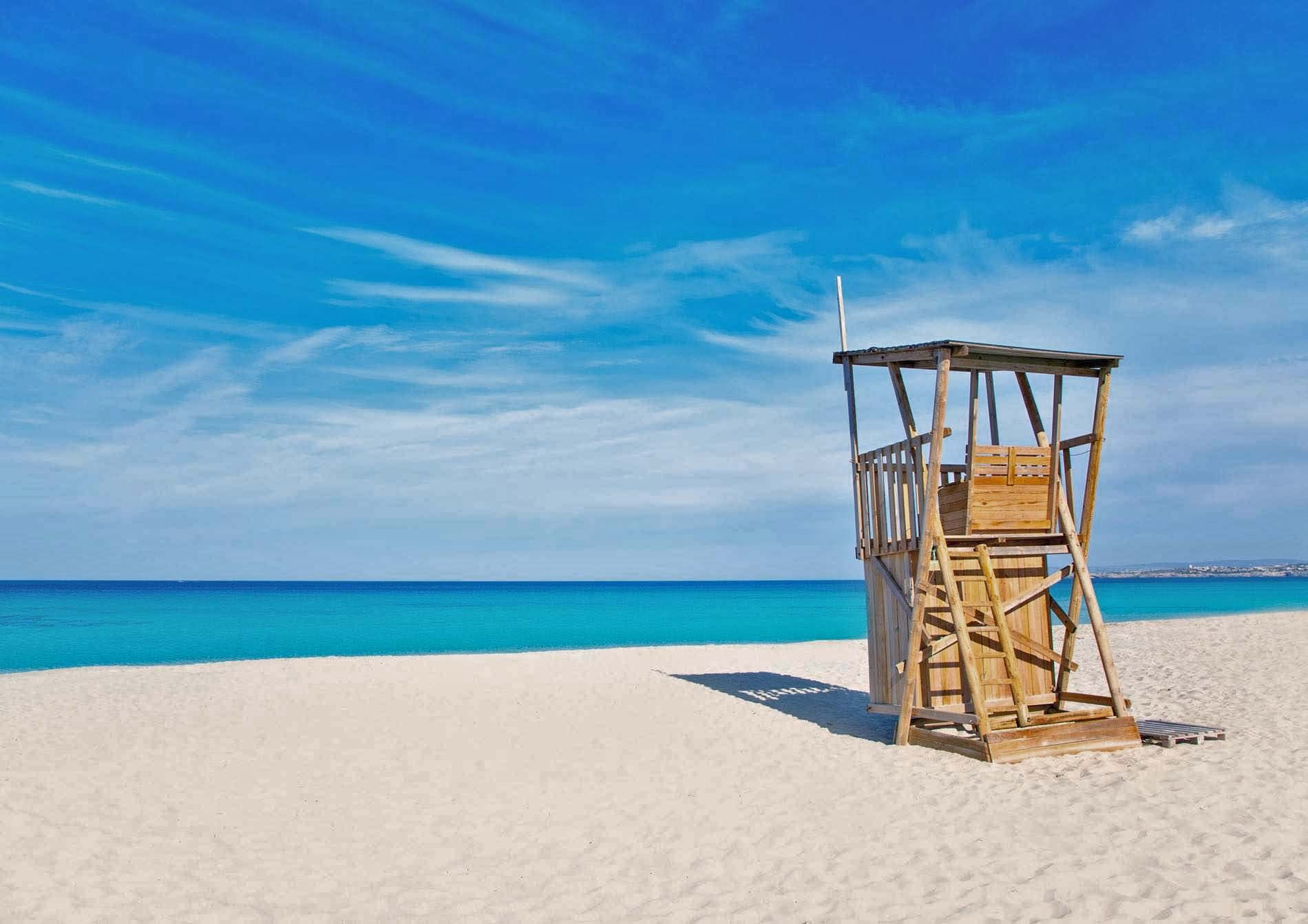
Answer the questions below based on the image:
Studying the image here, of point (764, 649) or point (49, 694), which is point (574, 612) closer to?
point (764, 649)

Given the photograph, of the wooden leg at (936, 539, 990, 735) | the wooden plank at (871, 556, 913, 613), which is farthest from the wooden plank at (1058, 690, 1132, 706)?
the wooden plank at (871, 556, 913, 613)

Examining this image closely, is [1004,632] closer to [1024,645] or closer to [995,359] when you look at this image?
[1024,645]

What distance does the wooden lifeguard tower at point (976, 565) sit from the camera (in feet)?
30.6

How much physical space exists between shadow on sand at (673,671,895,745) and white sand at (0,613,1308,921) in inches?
4.9

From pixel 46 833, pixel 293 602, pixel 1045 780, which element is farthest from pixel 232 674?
pixel 293 602

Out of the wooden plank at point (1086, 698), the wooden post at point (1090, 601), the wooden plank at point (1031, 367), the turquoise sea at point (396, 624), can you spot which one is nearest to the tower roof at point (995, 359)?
the wooden plank at point (1031, 367)

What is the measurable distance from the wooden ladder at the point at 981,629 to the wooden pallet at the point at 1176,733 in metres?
1.17

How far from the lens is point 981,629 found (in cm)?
1005

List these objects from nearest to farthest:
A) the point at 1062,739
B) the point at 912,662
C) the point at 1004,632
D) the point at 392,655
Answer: the point at 1062,739
the point at 1004,632
the point at 912,662
the point at 392,655

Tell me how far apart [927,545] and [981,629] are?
4.78ft

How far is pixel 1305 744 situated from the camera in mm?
8805

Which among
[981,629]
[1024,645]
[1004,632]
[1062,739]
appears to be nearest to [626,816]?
[1062,739]

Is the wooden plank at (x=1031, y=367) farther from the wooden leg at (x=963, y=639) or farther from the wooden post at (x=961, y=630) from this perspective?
the wooden leg at (x=963, y=639)

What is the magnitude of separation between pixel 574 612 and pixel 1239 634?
46.4 metres
